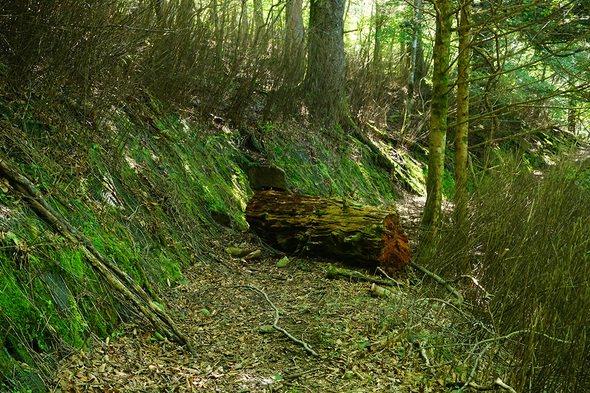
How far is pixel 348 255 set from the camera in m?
4.38

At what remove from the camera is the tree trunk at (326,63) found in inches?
323

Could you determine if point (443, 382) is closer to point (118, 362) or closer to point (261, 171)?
point (118, 362)

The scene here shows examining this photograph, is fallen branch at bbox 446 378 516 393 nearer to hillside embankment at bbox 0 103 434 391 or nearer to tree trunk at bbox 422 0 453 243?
hillside embankment at bbox 0 103 434 391

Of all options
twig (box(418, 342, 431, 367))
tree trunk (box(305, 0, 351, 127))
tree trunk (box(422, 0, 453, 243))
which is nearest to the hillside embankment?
twig (box(418, 342, 431, 367))

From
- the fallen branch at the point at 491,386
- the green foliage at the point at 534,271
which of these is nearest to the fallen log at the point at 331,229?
the green foliage at the point at 534,271

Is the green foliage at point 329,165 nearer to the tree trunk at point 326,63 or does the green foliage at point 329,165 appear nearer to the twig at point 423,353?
the tree trunk at point 326,63

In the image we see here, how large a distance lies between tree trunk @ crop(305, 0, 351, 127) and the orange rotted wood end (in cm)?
442

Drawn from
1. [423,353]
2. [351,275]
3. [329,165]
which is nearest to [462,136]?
[351,275]

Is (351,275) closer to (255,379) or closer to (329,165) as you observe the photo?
(255,379)

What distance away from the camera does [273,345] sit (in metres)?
2.94

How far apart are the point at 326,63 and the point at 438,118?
395cm

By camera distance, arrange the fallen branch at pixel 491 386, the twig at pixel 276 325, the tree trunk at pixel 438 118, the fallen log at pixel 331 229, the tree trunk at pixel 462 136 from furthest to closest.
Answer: the tree trunk at pixel 462 136 < the tree trunk at pixel 438 118 < the fallen log at pixel 331 229 < the twig at pixel 276 325 < the fallen branch at pixel 491 386

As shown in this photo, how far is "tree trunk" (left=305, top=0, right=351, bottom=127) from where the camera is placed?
8203 mm

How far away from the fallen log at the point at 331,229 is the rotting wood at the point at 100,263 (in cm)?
202
